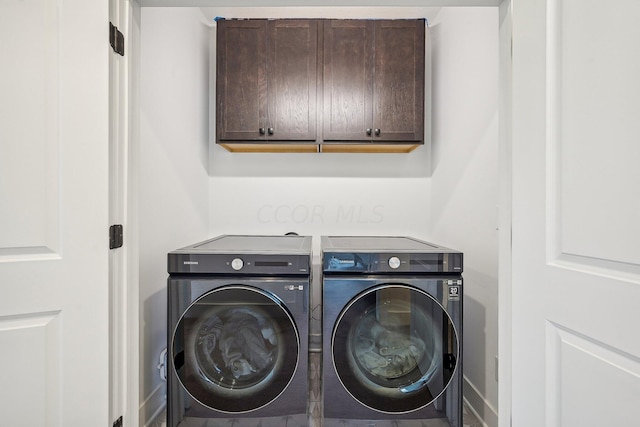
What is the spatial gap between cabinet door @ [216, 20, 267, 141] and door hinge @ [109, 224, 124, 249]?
1.22 meters

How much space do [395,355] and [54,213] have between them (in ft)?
4.60

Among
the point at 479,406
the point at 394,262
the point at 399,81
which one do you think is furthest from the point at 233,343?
the point at 399,81

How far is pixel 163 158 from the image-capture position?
1825mm

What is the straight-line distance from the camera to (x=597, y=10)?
0.72m

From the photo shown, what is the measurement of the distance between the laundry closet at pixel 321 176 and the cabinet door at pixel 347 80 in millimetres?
350

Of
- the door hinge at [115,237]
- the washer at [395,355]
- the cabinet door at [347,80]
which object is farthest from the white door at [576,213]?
the door hinge at [115,237]

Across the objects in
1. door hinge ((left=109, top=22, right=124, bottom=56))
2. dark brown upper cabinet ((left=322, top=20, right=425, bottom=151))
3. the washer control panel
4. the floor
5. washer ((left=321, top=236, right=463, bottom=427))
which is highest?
dark brown upper cabinet ((left=322, top=20, right=425, bottom=151))

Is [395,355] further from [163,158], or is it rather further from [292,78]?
[292,78]

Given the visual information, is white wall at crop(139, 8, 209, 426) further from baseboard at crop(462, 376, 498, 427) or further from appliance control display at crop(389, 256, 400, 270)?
baseboard at crop(462, 376, 498, 427)

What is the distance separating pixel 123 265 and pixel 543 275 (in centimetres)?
131

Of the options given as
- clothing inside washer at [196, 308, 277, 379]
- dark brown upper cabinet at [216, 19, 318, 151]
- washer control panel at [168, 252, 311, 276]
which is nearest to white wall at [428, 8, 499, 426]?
dark brown upper cabinet at [216, 19, 318, 151]

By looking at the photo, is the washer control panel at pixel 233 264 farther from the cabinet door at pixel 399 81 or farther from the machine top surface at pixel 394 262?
the cabinet door at pixel 399 81

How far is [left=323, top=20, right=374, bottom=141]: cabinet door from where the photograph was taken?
6.94ft

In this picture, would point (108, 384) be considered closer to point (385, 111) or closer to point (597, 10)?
point (597, 10)
